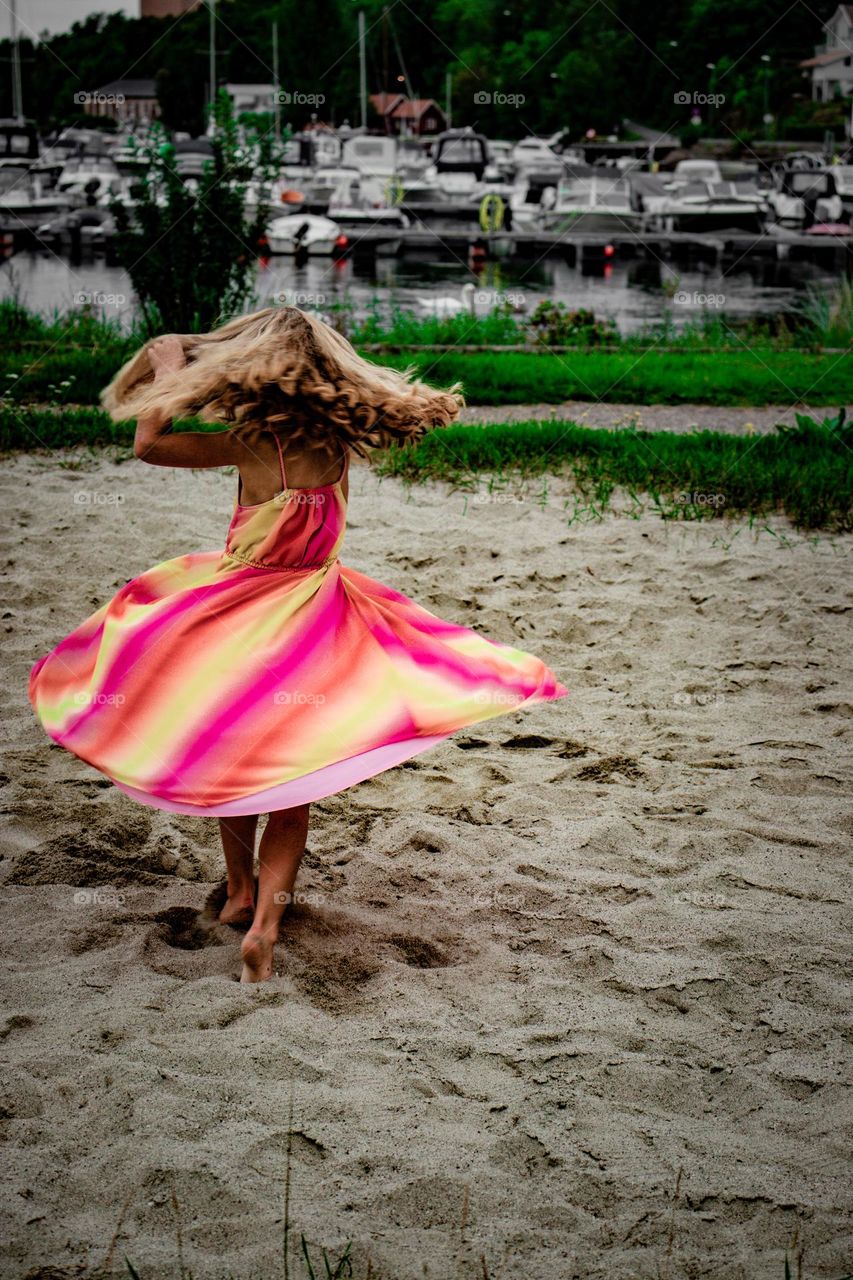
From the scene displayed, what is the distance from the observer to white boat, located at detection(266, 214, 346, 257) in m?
22.4

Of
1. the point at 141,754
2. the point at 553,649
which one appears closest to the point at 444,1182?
the point at 141,754

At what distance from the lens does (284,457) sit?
302 centimetres

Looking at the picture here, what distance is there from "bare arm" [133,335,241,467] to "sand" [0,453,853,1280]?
3.91ft

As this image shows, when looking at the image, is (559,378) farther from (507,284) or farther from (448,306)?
(507,284)

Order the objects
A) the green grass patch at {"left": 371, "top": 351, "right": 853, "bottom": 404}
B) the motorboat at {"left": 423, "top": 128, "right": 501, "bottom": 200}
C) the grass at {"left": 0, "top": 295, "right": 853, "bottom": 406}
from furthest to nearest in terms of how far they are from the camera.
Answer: the motorboat at {"left": 423, "top": 128, "right": 501, "bottom": 200}
the green grass patch at {"left": 371, "top": 351, "right": 853, "bottom": 404}
the grass at {"left": 0, "top": 295, "right": 853, "bottom": 406}

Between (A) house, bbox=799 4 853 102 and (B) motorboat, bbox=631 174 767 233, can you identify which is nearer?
(B) motorboat, bbox=631 174 767 233

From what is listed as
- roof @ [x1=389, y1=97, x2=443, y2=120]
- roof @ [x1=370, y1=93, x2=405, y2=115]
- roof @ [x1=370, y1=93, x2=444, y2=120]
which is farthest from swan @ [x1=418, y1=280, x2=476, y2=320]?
roof @ [x1=389, y1=97, x2=443, y2=120]

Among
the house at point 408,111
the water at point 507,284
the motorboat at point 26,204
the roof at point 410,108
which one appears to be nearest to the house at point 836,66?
the roof at point 410,108

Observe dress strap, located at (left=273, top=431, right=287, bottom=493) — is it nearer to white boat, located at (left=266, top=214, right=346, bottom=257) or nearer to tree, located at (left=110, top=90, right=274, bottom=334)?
tree, located at (left=110, top=90, right=274, bottom=334)

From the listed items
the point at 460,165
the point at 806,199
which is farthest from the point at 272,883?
the point at 460,165

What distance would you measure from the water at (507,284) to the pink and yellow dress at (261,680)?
10752 millimetres

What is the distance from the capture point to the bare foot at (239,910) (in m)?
3.19

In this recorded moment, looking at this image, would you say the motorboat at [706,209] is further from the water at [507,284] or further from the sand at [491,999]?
the sand at [491,999]

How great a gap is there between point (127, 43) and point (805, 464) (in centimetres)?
8766
